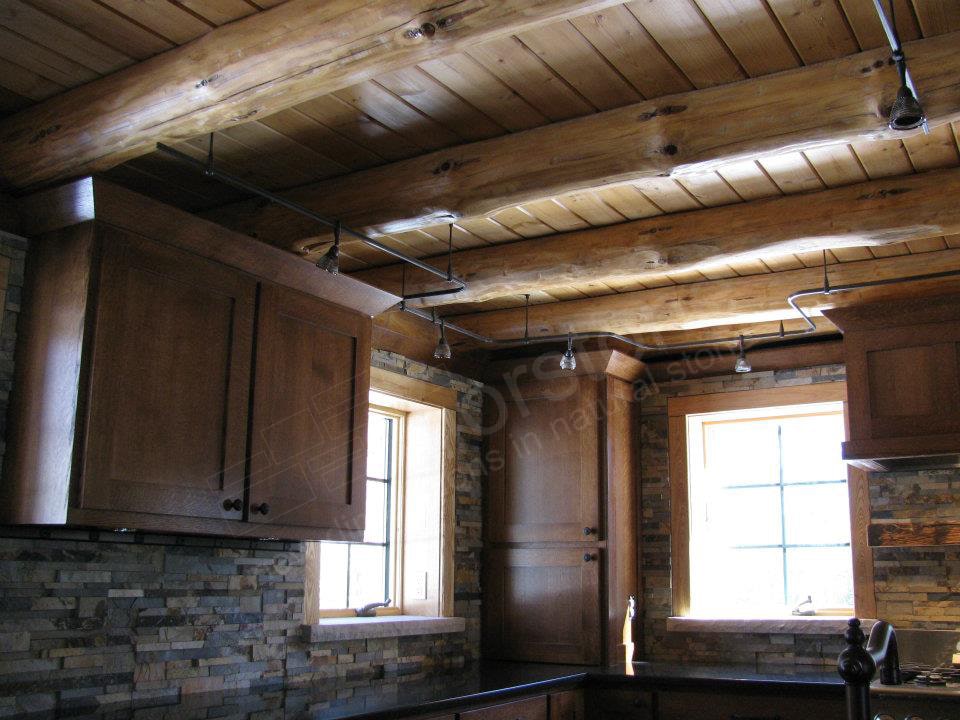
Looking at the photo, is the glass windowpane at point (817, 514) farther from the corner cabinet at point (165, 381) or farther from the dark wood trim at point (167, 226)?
the dark wood trim at point (167, 226)

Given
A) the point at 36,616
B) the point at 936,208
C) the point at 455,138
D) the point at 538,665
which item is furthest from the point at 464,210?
the point at 538,665

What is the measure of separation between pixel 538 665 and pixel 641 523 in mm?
977

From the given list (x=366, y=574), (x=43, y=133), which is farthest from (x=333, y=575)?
(x=43, y=133)

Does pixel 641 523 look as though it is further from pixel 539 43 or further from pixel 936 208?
pixel 539 43

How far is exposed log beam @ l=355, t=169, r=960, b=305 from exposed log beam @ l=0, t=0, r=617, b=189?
163cm

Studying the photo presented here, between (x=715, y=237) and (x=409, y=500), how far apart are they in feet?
7.00

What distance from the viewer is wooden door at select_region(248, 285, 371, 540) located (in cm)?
331

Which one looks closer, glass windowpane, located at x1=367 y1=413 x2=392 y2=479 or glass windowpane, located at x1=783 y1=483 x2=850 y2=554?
glass windowpane, located at x1=367 y1=413 x2=392 y2=479

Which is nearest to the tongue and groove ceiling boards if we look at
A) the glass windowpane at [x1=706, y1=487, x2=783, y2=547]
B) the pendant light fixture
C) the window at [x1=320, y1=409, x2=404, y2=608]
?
the pendant light fixture

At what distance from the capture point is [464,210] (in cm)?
319

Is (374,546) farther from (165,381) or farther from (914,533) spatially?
(914,533)

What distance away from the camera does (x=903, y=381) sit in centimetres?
433

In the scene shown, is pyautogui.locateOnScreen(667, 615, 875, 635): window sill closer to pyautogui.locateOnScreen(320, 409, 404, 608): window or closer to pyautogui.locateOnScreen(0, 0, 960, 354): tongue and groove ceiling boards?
pyautogui.locateOnScreen(320, 409, 404, 608): window

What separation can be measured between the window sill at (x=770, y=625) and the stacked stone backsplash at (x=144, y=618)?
62.6 inches
